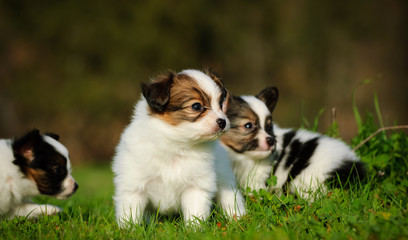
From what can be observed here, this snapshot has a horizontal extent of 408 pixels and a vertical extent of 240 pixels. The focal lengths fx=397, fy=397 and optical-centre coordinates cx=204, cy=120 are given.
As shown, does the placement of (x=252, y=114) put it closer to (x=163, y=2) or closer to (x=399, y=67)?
(x=163, y=2)

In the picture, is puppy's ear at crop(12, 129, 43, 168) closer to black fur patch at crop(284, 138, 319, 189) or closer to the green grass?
the green grass

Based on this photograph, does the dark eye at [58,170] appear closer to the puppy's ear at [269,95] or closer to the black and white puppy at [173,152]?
the black and white puppy at [173,152]

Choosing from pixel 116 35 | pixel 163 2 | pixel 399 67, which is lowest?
pixel 399 67

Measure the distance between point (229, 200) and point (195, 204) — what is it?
539 millimetres

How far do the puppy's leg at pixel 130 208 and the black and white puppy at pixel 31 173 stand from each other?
99cm

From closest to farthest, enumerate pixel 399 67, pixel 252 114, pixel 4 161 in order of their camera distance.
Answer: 1. pixel 4 161
2. pixel 252 114
3. pixel 399 67

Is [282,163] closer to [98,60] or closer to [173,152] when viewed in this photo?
[173,152]

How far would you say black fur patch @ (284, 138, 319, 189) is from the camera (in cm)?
452

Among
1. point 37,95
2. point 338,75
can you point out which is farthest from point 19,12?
point 338,75

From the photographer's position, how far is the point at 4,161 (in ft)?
13.3

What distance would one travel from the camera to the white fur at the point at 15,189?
3.98m

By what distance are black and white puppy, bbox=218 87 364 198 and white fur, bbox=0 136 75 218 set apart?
2005 mm

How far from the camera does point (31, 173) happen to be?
420 cm

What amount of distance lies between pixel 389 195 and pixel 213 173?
5.45 ft
